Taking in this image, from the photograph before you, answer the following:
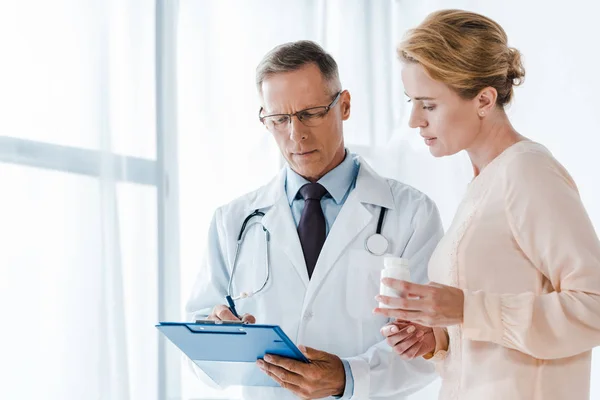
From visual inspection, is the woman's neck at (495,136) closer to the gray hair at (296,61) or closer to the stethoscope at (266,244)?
the stethoscope at (266,244)

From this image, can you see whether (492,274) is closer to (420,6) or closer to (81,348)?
(81,348)

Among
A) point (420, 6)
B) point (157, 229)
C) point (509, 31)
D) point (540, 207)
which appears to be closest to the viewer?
point (540, 207)

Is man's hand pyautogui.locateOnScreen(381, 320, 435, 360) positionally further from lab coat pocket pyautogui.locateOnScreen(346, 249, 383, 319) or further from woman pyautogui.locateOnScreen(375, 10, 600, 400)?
lab coat pocket pyautogui.locateOnScreen(346, 249, 383, 319)

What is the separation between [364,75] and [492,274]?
1.97 m

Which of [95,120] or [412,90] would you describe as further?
[95,120]

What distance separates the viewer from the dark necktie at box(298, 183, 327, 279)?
81.8 inches

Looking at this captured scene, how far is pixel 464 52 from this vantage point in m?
1.51

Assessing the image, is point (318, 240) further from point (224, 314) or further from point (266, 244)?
point (224, 314)

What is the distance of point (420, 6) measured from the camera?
3.28 metres

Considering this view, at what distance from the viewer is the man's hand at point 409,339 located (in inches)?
67.0

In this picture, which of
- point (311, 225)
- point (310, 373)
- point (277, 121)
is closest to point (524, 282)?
point (310, 373)

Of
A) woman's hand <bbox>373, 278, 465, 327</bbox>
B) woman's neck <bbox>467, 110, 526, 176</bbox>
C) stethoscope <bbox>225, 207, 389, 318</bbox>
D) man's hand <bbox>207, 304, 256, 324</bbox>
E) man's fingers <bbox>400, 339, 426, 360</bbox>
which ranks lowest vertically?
man's fingers <bbox>400, 339, 426, 360</bbox>

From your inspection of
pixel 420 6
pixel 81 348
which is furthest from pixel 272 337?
pixel 420 6

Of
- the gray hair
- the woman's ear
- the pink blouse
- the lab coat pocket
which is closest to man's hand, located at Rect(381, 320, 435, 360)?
the pink blouse
